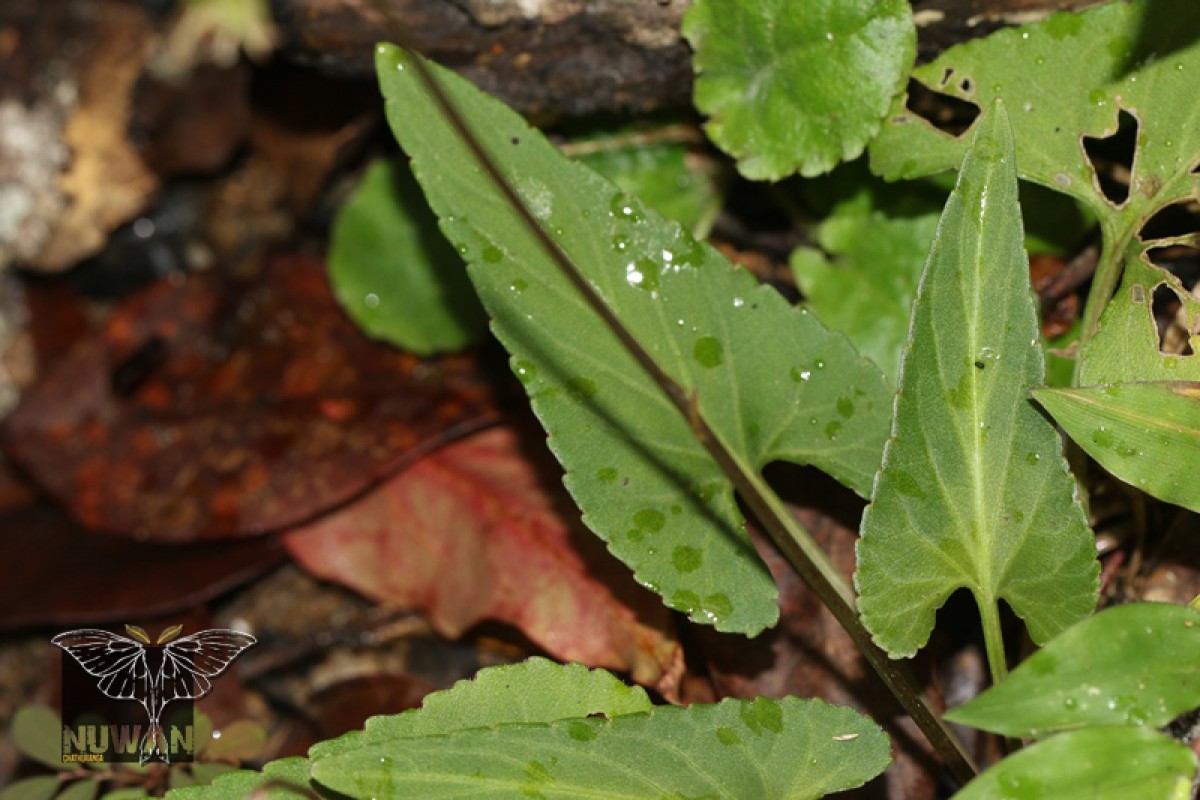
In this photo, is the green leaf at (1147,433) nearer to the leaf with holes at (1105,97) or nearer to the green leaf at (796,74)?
the leaf with holes at (1105,97)

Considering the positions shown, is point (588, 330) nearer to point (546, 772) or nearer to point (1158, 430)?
point (546, 772)

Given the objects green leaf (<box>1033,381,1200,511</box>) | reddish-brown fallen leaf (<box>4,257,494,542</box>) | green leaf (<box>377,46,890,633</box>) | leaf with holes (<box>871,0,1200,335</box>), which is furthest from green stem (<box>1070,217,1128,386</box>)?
reddish-brown fallen leaf (<box>4,257,494,542</box>)

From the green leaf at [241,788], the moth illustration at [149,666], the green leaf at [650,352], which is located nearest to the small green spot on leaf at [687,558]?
the green leaf at [650,352]

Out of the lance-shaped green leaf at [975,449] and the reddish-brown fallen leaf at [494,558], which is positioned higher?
the lance-shaped green leaf at [975,449]

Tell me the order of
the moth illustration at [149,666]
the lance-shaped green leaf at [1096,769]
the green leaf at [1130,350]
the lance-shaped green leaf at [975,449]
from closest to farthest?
1. the lance-shaped green leaf at [1096,769]
2. the lance-shaped green leaf at [975,449]
3. the green leaf at [1130,350]
4. the moth illustration at [149,666]

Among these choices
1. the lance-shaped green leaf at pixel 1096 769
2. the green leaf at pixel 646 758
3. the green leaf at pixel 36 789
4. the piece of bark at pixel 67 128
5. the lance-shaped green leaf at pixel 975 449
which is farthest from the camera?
the piece of bark at pixel 67 128

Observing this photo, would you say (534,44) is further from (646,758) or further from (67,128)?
(67,128)

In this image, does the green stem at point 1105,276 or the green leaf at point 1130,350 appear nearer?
the green leaf at point 1130,350
